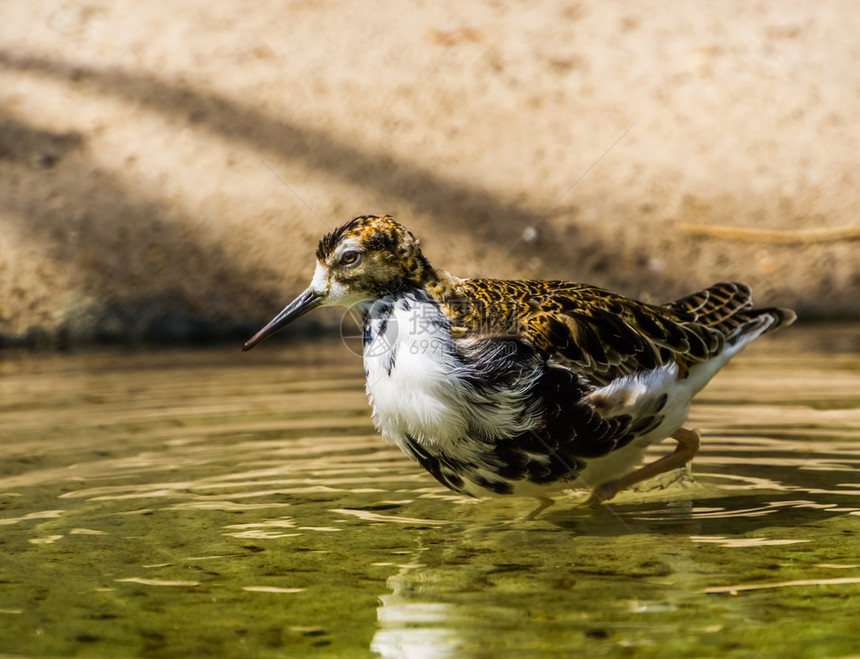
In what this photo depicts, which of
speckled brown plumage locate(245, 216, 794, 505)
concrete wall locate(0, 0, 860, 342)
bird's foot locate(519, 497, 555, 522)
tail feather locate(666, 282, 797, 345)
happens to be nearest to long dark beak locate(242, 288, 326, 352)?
speckled brown plumage locate(245, 216, 794, 505)

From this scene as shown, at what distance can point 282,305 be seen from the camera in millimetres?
10570

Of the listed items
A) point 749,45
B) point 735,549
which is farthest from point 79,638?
point 749,45

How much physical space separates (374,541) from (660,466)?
1709mm

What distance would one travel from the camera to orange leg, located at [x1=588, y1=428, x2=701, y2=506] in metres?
5.53

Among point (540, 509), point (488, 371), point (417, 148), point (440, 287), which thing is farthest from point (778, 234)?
point (488, 371)

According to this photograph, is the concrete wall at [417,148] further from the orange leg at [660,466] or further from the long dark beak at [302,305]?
the long dark beak at [302,305]

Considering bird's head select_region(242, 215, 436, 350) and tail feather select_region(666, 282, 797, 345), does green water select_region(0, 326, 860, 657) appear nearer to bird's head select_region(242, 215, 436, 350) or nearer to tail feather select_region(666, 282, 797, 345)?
tail feather select_region(666, 282, 797, 345)

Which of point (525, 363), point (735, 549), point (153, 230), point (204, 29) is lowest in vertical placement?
point (735, 549)

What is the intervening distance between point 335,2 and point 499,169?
2.57m

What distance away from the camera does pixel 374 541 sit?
4.84m

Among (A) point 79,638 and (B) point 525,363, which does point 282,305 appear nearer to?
(B) point 525,363

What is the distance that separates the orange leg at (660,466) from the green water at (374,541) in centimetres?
9

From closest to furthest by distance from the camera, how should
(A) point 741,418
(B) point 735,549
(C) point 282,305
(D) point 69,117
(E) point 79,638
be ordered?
1. (E) point 79,638
2. (B) point 735,549
3. (A) point 741,418
4. (C) point 282,305
5. (D) point 69,117

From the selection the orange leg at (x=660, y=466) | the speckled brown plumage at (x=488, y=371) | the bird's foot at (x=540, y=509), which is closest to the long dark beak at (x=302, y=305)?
the speckled brown plumage at (x=488, y=371)
